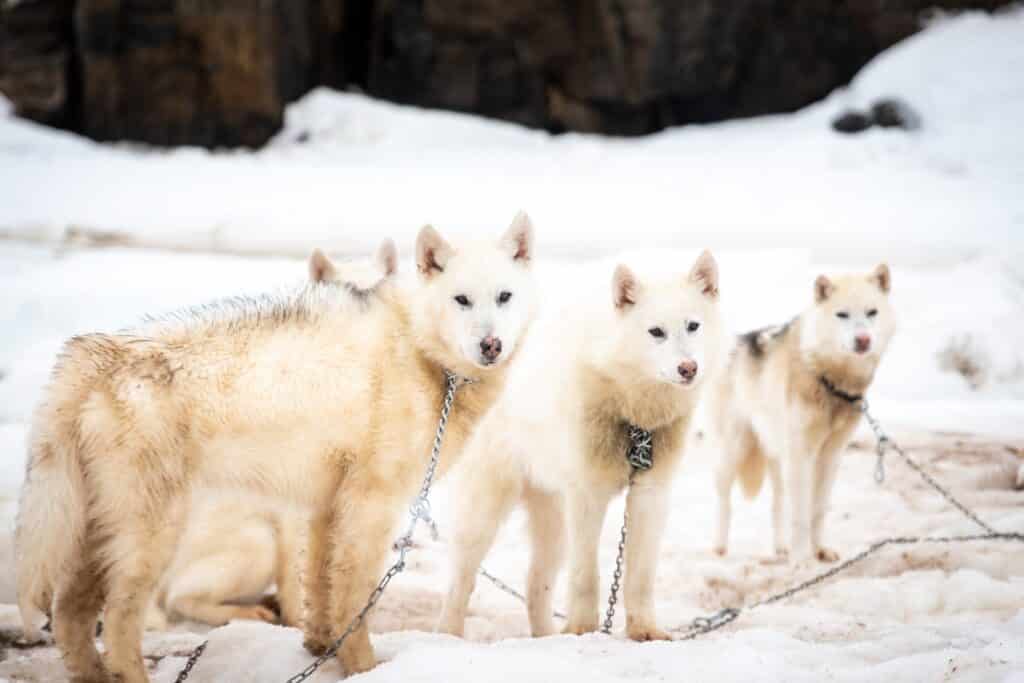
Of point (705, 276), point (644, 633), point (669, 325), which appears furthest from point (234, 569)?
point (705, 276)

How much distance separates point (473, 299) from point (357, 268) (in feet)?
6.95

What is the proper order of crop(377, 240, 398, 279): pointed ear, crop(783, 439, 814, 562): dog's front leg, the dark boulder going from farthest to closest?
the dark boulder, crop(783, 439, 814, 562): dog's front leg, crop(377, 240, 398, 279): pointed ear

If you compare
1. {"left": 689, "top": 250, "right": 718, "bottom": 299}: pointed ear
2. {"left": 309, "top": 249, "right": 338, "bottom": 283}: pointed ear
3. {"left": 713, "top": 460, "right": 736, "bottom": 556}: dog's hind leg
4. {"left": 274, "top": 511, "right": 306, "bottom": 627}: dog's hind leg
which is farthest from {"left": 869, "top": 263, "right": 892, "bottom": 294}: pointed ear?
{"left": 274, "top": 511, "right": 306, "bottom": 627}: dog's hind leg

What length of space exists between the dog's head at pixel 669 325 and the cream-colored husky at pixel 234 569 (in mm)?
1413

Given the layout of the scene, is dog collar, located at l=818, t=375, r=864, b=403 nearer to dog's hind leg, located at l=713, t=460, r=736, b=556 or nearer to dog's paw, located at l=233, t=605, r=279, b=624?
dog's hind leg, located at l=713, t=460, r=736, b=556

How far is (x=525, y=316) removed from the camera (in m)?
3.25

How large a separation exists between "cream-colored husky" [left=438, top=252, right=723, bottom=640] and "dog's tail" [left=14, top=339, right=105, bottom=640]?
149cm

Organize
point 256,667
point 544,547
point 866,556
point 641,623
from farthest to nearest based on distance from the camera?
1. point 866,556
2. point 544,547
3. point 641,623
4. point 256,667

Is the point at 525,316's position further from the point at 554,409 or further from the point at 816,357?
the point at 816,357

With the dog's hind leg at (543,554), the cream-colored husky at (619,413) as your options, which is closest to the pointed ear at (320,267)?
the cream-colored husky at (619,413)

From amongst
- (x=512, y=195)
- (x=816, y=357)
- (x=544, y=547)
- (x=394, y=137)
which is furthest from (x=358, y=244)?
(x=544, y=547)

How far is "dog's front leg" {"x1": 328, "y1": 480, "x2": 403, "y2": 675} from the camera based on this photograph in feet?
9.78

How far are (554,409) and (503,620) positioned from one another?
155 cm

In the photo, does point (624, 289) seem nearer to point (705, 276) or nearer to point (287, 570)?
point (705, 276)
